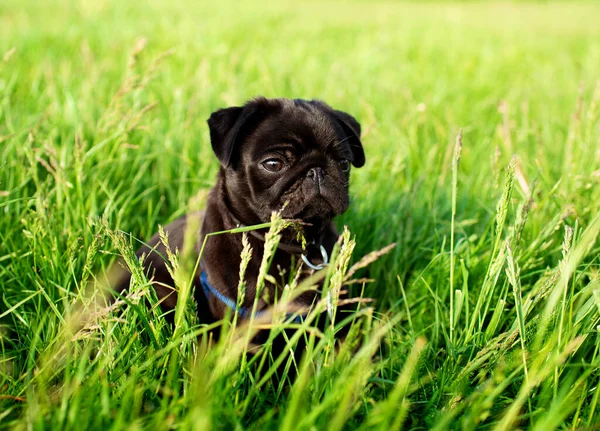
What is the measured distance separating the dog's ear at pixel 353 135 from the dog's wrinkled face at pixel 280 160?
0.49ft

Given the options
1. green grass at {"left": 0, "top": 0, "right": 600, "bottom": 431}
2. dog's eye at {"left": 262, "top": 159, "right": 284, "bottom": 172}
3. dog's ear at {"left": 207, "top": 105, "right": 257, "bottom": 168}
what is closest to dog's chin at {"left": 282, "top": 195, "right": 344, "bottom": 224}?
dog's eye at {"left": 262, "top": 159, "right": 284, "bottom": 172}

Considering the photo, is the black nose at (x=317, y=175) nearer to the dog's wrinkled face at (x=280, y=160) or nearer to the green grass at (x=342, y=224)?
the dog's wrinkled face at (x=280, y=160)

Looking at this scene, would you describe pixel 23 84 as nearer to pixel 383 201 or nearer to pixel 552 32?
pixel 383 201

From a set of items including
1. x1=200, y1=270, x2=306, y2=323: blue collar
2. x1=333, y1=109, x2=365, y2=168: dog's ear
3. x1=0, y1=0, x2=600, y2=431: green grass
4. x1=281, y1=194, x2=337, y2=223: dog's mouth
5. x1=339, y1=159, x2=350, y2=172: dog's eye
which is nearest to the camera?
x1=0, y1=0, x2=600, y2=431: green grass

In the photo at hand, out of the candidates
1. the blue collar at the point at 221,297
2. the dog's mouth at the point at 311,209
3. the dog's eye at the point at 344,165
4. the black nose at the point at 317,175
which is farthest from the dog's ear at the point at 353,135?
the blue collar at the point at 221,297

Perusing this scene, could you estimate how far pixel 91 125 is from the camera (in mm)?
4090

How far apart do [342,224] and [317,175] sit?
870mm

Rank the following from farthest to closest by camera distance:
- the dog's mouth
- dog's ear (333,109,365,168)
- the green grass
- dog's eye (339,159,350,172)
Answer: dog's ear (333,109,365,168) → dog's eye (339,159,350,172) → the dog's mouth → the green grass

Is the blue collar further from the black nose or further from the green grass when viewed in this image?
the black nose

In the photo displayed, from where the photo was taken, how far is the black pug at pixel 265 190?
105 inches

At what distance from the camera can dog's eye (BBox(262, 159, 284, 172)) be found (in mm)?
2758

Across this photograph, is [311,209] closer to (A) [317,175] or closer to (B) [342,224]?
(A) [317,175]

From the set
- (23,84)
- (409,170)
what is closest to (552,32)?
(409,170)

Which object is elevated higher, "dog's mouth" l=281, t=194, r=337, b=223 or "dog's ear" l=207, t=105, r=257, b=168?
"dog's ear" l=207, t=105, r=257, b=168
